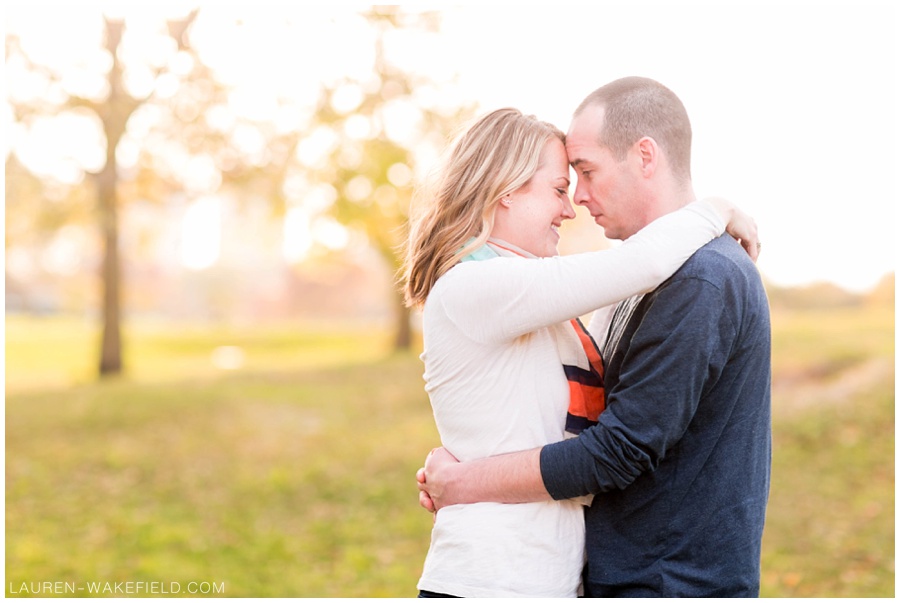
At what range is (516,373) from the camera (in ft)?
7.67

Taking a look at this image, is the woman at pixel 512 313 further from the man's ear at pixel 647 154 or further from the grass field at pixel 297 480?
the grass field at pixel 297 480

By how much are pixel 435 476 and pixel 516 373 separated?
39cm

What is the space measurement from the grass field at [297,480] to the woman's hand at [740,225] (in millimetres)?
4935

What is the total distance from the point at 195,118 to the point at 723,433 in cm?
1536

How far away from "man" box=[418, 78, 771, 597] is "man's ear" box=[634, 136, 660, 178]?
31 centimetres

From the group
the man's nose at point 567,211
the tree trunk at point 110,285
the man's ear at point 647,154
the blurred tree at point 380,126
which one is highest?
the man's ear at point 647,154

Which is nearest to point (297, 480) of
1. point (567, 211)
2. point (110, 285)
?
point (567, 211)

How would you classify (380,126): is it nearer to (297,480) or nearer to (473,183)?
(297,480)

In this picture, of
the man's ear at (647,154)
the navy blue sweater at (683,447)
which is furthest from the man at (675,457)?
the man's ear at (647,154)

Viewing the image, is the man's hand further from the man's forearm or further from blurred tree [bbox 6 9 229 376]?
blurred tree [bbox 6 9 229 376]

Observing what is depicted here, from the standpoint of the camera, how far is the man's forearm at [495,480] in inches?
88.7

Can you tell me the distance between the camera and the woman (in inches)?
86.7

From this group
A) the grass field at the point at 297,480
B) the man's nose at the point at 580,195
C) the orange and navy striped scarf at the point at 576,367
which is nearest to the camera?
the orange and navy striped scarf at the point at 576,367

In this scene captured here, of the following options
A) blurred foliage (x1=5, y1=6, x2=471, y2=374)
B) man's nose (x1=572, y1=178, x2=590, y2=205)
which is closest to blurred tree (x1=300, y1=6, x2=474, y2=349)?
blurred foliage (x1=5, y1=6, x2=471, y2=374)
